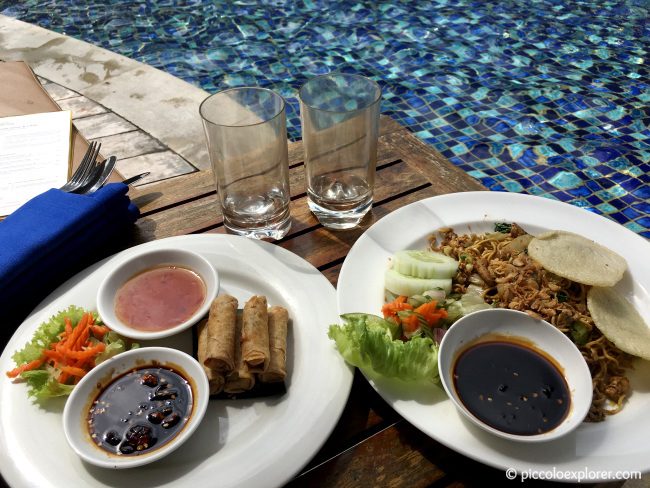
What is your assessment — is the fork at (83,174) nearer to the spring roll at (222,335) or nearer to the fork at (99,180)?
the fork at (99,180)

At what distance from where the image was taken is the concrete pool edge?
4.86 metres

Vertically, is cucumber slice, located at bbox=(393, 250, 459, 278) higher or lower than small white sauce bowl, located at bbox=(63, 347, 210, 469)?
Answer: lower

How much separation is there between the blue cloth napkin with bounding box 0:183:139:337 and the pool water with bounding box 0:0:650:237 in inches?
135

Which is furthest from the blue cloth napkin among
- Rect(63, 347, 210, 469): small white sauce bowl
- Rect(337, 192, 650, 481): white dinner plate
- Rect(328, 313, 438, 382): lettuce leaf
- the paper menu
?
Rect(328, 313, 438, 382): lettuce leaf

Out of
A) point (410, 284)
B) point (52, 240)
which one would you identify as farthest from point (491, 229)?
point (52, 240)

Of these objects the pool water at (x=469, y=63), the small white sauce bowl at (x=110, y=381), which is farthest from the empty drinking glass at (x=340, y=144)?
the pool water at (x=469, y=63)

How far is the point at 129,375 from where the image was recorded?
1.94m

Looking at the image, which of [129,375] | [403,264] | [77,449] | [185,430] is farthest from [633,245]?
[77,449]

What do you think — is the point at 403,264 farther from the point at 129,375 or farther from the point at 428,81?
the point at 428,81

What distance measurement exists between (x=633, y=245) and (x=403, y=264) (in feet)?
3.62

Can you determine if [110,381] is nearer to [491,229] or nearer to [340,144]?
[340,144]

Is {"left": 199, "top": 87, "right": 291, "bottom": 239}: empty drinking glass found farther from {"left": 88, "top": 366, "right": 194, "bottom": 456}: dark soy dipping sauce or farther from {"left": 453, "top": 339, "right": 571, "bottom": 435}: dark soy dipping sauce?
{"left": 453, "top": 339, "right": 571, "bottom": 435}: dark soy dipping sauce

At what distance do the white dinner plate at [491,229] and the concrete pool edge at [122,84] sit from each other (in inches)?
98.3

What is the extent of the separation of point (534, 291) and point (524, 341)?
0.33 metres
